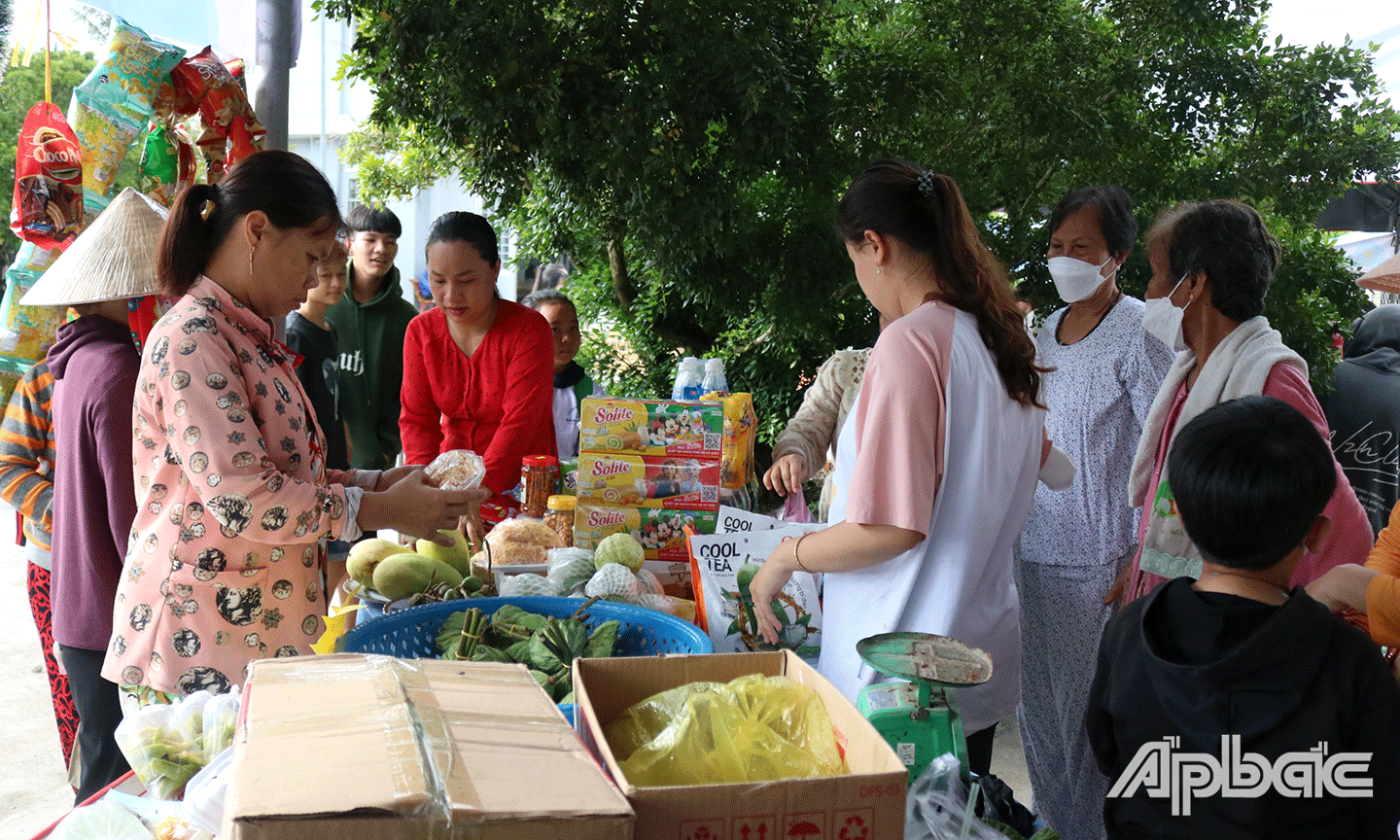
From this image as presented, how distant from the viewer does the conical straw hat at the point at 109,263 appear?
2.29 metres

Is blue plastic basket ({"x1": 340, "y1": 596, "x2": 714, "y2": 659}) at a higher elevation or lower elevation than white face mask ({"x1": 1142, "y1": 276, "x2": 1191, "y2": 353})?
lower

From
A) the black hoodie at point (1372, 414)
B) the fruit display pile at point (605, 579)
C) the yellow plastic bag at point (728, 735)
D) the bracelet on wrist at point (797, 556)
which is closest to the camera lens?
the yellow plastic bag at point (728, 735)

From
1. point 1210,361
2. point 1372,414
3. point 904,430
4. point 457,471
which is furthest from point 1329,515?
point 1372,414

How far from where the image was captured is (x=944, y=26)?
4242 mm

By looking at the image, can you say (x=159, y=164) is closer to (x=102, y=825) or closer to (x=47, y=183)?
(x=47, y=183)

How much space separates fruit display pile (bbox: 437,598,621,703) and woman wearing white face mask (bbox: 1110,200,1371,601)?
130cm

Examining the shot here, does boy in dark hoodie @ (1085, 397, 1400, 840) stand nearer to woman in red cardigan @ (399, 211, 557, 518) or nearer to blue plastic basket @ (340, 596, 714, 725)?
blue plastic basket @ (340, 596, 714, 725)

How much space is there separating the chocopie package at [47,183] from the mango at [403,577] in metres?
1.44

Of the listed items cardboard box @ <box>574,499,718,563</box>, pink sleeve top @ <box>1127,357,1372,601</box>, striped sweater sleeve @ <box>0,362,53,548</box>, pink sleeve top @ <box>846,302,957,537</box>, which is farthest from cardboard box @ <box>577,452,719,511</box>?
striped sweater sleeve @ <box>0,362,53,548</box>

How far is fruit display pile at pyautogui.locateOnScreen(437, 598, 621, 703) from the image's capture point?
66.0 inches

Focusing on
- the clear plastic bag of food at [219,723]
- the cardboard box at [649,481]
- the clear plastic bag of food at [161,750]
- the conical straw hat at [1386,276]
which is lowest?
the clear plastic bag of food at [161,750]

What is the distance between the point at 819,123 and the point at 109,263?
2.74 meters

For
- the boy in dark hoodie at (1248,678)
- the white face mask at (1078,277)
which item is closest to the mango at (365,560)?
the boy in dark hoodie at (1248,678)

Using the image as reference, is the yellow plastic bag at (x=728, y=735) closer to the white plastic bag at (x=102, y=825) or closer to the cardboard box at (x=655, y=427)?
the white plastic bag at (x=102, y=825)
